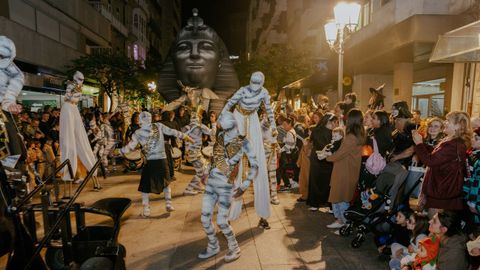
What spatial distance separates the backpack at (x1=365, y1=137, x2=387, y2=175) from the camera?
5324 millimetres

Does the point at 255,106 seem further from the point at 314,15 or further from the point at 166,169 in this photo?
the point at 314,15

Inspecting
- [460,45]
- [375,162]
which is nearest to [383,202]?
[375,162]

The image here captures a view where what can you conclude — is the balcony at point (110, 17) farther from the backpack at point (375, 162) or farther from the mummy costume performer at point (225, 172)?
the backpack at point (375, 162)

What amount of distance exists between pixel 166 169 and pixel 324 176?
2.81 metres

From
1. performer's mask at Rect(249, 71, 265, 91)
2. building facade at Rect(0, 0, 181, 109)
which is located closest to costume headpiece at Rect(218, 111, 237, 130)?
performer's mask at Rect(249, 71, 265, 91)

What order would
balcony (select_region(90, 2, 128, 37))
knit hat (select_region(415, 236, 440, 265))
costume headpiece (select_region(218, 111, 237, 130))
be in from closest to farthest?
1. knit hat (select_region(415, 236, 440, 265))
2. costume headpiece (select_region(218, 111, 237, 130))
3. balcony (select_region(90, 2, 128, 37))

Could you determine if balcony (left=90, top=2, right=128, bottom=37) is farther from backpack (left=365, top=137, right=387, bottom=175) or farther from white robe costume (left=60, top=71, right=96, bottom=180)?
backpack (left=365, top=137, right=387, bottom=175)

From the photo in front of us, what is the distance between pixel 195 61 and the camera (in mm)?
15078

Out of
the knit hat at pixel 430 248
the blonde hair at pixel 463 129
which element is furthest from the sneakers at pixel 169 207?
the blonde hair at pixel 463 129

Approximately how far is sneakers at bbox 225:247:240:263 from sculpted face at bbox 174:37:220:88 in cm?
1112

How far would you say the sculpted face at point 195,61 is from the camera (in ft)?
49.5

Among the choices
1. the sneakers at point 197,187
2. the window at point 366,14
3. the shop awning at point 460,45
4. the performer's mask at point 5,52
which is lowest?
the sneakers at point 197,187

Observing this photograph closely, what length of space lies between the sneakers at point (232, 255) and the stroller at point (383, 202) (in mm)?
1638

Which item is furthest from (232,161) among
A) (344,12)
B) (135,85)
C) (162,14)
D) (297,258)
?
(162,14)
